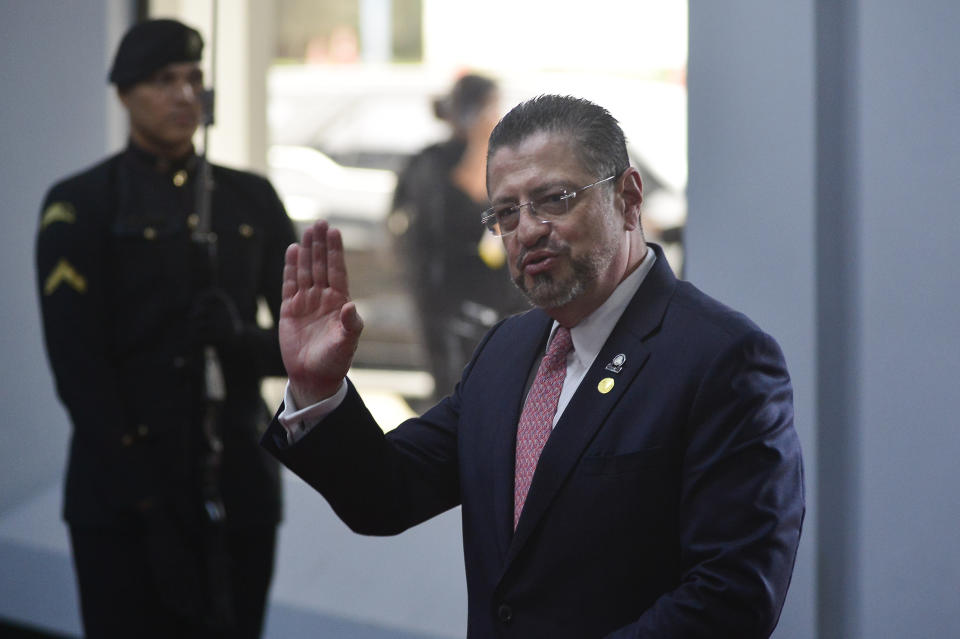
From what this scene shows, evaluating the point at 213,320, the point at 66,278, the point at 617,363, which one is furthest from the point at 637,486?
the point at 66,278

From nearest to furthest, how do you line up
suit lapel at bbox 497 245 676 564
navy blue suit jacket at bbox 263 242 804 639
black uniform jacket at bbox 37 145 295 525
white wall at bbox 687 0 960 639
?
navy blue suit jacket at bbox 263 242 804 639 → suit lapel at bbox 497 245 676 564 → white wall at bbox 687 0 960 639 → black uniform jacket at bbox 37 145 295 525

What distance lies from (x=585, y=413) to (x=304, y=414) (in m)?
0.38

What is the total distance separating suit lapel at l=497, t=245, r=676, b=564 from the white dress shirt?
0.03 m

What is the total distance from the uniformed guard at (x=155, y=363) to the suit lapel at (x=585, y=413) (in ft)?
4.22

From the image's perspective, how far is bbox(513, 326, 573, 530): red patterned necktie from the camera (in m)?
1.51

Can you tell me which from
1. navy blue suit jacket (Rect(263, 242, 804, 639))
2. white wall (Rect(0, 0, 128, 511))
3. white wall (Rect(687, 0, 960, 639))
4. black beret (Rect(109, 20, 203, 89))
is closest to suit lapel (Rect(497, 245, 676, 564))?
navy blue suit jacket (Rect(263, 242, 804, 639))

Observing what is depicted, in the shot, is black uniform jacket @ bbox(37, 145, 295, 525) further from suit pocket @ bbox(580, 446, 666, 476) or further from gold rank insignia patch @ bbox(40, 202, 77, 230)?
suit pocket @ bbox(580, 446, 666, 476)

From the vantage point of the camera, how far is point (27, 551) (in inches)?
157

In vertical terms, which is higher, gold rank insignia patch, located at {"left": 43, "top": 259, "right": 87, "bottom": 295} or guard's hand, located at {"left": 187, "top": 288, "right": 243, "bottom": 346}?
gold rank insignia patch, located at {"left": 43, "top": 259, "right": 87, "bottom": 295}

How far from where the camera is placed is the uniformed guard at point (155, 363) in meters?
2.49

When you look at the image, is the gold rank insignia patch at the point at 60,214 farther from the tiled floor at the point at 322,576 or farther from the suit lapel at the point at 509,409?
the tiled floor at the point at 322,576

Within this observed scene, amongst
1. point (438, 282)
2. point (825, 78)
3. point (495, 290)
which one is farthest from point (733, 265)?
point (438, 282)

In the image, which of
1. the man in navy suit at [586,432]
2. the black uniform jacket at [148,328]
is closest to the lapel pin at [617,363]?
the man in navy suit at [586,432]

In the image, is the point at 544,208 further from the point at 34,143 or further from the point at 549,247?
the point at 34,143
